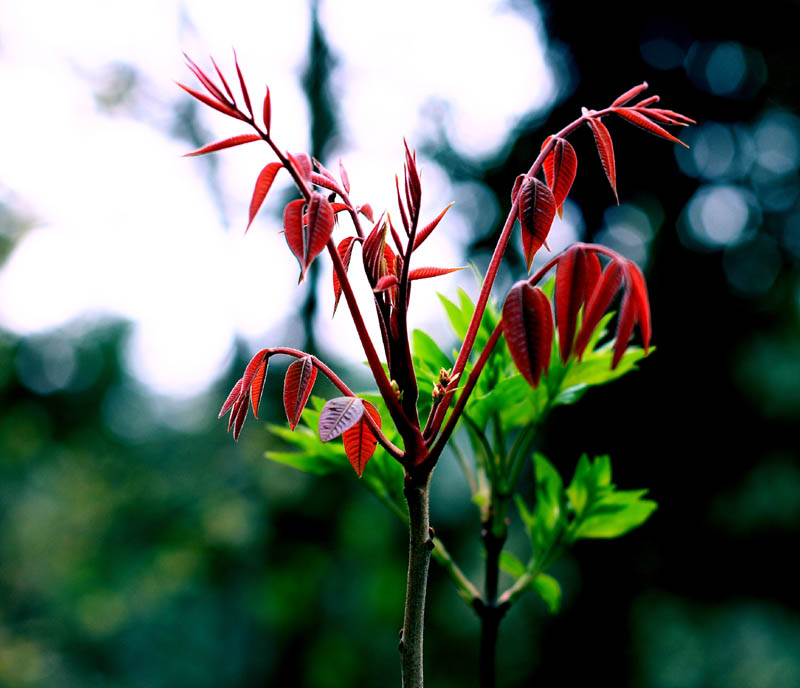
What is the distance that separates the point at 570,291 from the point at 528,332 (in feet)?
0.10

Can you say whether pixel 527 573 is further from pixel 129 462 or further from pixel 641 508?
pixel 129 462

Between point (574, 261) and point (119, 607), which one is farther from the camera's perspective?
point (119, 607)

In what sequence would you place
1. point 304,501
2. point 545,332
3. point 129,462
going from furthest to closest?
point 129,462 → point 304,501 → point 545,332

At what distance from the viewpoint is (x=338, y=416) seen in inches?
10.6

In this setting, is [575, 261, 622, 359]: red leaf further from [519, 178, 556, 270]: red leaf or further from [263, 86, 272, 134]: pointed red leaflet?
[263, 86, 272, 134]: pointed red leaflet

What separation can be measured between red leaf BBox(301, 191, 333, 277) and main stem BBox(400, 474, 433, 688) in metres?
0.15

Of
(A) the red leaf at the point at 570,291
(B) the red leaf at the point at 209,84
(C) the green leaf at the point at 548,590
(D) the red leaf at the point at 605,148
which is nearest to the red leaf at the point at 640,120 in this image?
(D) the red leaf at the point at 605,148

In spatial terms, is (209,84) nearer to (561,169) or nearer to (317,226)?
(317,226)

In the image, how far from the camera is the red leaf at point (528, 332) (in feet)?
0.82

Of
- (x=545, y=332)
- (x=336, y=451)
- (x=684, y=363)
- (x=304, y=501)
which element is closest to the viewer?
(x=545, y=332)

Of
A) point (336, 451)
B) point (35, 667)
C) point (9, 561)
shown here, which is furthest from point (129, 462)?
point (336, 451)

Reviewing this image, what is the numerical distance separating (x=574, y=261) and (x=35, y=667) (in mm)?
4267

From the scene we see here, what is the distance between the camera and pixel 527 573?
488mm

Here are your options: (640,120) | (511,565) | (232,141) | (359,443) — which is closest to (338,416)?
(359,443)
